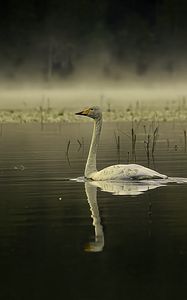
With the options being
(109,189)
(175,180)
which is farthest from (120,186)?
(175,180)

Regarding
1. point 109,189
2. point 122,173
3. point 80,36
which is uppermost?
point 80,36

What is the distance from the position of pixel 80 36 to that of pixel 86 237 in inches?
2828

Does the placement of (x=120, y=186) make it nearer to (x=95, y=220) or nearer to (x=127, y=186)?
(x=127, y=186)

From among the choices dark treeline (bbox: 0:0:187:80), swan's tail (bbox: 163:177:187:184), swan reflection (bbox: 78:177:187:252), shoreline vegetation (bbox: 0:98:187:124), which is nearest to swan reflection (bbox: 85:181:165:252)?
swan reflection (bbox: 78:177:187:252)

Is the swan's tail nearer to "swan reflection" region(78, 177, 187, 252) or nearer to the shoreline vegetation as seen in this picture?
"swan reflection" region(78, 177, 187, 252)

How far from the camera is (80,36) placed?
80312mm

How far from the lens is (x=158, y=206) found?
426 inches

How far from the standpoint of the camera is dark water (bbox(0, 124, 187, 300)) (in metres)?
7.29

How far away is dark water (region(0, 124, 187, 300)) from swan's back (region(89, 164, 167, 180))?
1.18 feet

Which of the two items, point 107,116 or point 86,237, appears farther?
point 107,116

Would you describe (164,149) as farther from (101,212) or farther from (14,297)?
(14,297)

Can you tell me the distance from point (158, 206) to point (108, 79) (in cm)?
6197

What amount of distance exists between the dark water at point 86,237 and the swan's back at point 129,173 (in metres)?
0.36

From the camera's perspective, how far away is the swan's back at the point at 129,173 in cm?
1320
